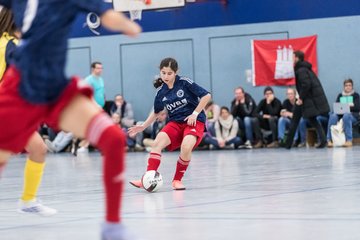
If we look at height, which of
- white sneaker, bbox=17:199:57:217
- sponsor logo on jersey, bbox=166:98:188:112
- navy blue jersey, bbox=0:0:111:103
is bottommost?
white sneaker, bbox=17:199:57:217

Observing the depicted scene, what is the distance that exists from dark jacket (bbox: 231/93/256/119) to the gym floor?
29.3 feet

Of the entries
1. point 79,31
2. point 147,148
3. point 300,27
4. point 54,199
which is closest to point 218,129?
point 147,148

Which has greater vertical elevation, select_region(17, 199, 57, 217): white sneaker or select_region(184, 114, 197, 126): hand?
select_region(184, 114, 197, 126): hand

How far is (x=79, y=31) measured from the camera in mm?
28766

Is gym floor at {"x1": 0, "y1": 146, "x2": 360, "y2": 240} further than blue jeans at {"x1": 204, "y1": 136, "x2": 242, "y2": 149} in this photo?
No

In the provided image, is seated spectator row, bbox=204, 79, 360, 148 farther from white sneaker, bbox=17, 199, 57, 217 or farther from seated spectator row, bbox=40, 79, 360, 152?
white sneaker, bbox=17, 199, 57, 217

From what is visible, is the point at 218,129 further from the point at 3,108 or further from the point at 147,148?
the point at 3,108

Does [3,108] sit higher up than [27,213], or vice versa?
[3,108]

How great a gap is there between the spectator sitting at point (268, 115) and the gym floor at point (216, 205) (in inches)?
337

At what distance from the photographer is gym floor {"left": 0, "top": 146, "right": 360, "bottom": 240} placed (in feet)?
23.0

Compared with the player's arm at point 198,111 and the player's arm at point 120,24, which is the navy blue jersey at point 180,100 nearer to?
the player's arm at point 198,111

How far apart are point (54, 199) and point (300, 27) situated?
1627 centimetres

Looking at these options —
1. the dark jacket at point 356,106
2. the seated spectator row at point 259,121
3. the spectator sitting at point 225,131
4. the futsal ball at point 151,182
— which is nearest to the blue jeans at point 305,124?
the seated spectator row at point 259,121

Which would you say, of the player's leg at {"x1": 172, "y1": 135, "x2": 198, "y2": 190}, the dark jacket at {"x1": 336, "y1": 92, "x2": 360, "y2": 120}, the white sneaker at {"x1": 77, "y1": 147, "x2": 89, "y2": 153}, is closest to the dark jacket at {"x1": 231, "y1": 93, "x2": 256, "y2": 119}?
the dark jacket at {"x1": 336, "y1": 92, "x2": 360, "y2": 120}
